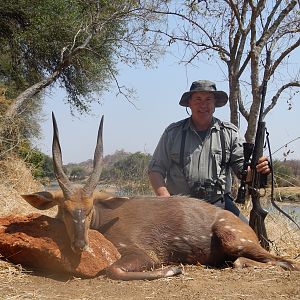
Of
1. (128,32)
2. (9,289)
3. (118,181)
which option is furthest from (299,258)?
(128,32)

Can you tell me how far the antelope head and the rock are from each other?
11cm

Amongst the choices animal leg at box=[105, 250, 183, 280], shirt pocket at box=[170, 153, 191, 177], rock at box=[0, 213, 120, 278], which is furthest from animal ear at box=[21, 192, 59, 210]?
shirt pocket at box=[170, 153, 191, 177]

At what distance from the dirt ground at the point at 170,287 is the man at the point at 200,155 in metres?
1.63

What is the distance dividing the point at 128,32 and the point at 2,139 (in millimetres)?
6117

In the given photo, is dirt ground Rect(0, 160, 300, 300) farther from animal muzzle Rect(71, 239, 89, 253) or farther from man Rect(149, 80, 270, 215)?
man Rect(149, 80, 270, 215)

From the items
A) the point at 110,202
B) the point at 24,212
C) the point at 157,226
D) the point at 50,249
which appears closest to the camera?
the point at 50,249

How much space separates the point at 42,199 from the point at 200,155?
2.04 m

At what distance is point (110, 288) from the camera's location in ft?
13.0

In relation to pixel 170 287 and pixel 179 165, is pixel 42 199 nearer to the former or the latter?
pixel 170 287

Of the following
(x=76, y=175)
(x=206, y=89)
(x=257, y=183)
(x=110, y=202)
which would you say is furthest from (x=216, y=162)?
(x=76, y=175)

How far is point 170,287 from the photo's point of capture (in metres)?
3.98

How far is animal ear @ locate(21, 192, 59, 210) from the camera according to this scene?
15.7 feet

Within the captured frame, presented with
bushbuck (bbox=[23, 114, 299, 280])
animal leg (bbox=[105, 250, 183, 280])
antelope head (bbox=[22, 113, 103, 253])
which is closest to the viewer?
animal leg (bbox=[105, 250, 183, 280])

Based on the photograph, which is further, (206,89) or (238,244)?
(206,89)
